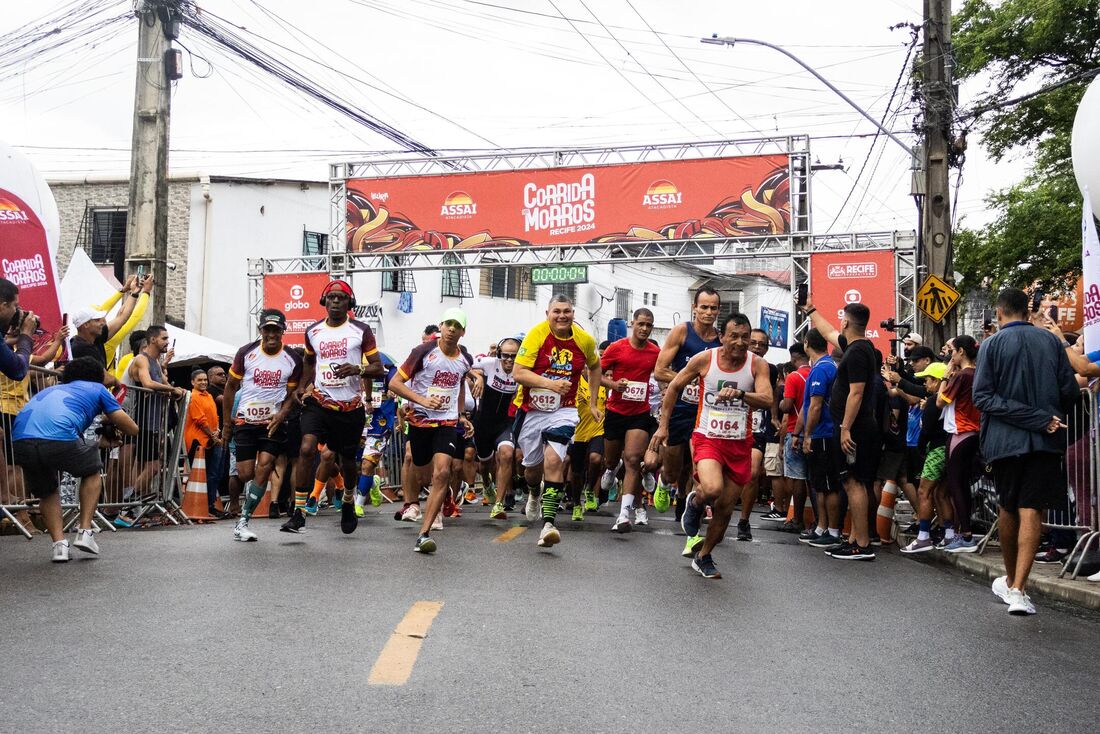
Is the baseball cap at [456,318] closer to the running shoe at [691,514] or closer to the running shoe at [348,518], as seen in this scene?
the running shoe at [348,518]

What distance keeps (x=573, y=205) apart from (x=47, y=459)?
1916cm

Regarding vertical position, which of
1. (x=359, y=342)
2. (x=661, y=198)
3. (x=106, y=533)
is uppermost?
(x=661, y=198)

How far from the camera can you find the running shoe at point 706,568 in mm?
8945

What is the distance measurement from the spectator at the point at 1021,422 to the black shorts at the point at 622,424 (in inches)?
181

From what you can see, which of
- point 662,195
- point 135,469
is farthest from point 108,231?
point 135,469

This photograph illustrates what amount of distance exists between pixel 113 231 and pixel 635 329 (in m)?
29.6

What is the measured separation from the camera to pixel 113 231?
127 ft

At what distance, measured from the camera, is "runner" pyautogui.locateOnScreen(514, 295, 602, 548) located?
34.7 feet

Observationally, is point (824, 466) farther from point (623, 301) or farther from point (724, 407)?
point (623, 301)

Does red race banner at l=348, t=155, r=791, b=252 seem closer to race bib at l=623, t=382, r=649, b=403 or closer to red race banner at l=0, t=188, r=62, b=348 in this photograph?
race bib at l=623, t=382, r=649, b=403

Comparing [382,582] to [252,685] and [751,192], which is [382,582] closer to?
[252,685]

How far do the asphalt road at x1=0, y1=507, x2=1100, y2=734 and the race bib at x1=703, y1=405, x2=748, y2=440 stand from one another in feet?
3.38

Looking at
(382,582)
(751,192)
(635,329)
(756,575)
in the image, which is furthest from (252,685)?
(751,192)

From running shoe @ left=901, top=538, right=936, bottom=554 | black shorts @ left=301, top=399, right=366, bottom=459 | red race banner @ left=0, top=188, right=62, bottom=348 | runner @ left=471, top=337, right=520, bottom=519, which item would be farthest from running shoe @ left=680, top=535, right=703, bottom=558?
red race banner @ left=0, top=188, right=62, bottom=348
